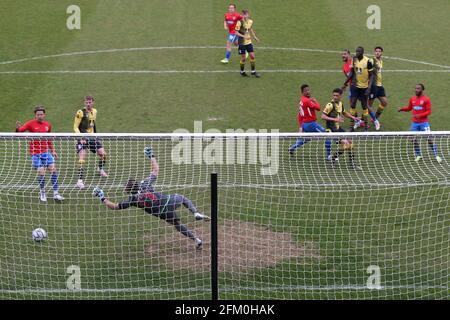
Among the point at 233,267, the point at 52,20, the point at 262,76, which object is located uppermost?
the point at 52,20

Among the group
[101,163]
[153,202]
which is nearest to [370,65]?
[101,163]

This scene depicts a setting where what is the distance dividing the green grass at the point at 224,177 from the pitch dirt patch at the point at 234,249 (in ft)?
0.39

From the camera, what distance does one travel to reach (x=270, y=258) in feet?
43.4

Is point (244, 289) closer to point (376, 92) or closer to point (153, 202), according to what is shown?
point (153, 202)

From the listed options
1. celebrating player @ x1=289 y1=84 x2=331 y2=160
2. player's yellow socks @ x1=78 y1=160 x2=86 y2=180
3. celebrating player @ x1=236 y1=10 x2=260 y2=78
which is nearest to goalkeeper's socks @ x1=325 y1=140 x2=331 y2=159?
celebrating player @ x1=289 y1=84 x2=331 y2=160

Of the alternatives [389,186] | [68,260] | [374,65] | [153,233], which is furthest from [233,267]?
[374,65]

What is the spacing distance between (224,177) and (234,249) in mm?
2096

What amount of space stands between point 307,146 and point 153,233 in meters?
4.88

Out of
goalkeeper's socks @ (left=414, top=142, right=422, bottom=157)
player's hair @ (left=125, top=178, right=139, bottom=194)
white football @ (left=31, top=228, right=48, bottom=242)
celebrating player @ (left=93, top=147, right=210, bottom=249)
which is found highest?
goalkeeper's socks @ (left=414, top=142, right=422, bottom=157)

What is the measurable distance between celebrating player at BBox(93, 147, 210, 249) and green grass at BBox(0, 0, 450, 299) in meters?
0.68

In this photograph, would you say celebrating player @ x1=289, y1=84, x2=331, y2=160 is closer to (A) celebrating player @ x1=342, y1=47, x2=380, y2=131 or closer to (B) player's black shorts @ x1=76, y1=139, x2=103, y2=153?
(A) celebrating player @ x1=342, y1=47, x2=380, y2=131

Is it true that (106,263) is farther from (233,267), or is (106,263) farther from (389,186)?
→ (389,186)

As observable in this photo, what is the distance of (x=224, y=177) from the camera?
594 inches

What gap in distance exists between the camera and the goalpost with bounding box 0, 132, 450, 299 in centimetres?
1256
